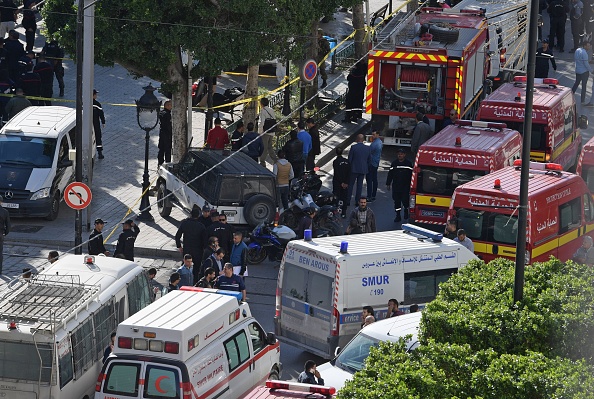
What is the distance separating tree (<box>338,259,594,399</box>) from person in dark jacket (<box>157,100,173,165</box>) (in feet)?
49.0

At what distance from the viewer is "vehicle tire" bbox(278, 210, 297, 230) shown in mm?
24484

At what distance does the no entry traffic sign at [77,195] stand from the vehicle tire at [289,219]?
412cm

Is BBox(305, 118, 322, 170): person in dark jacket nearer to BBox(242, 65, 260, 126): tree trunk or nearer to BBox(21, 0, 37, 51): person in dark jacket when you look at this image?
BBox(242, 65, 260, 126): tree trunk

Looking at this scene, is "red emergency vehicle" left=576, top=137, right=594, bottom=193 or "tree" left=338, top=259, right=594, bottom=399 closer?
"tree" left=338, top=259, right=594, bottom=399

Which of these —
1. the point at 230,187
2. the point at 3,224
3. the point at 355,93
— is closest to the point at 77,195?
the point at 3,224

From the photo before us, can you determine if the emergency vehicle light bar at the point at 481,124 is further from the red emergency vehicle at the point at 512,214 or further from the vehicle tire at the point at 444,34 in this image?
the vehicle tire at the point at 444,34

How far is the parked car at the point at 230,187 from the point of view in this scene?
922 inches

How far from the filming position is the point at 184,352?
15.1 meters

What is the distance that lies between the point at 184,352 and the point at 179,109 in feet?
40.7

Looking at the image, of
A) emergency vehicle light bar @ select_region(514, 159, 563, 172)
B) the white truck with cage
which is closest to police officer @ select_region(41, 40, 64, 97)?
emergency vehicle light bar @ select_region(514, 159, 563, 172)

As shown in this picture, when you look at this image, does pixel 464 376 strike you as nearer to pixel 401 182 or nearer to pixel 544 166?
→ pixel 544 166

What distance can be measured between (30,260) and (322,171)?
28.2 ft

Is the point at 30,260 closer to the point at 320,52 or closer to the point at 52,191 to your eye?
the point at 52,191

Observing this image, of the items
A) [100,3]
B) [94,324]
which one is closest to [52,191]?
[100,3]
